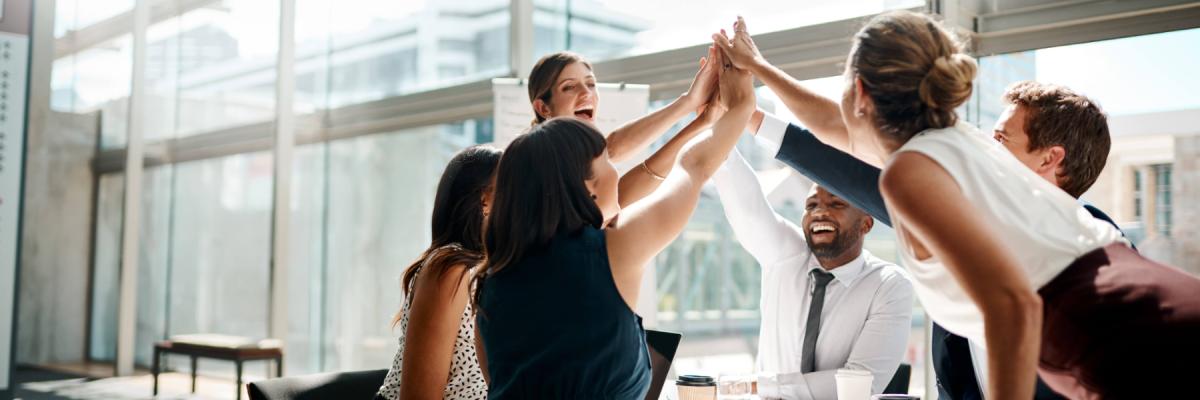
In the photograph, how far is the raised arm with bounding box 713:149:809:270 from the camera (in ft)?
10.9

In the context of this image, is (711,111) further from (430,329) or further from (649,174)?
(430,329)

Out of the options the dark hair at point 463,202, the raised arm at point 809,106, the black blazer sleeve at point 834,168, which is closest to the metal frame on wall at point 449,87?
the black blazer sleeve at point 834,168

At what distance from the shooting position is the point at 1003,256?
3.87 ft

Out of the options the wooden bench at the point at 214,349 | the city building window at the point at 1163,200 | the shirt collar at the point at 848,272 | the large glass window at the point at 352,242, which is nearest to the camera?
the shirt collar at the point at 848,272

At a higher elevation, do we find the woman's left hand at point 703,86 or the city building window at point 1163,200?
the woman's left hand at point 703,86

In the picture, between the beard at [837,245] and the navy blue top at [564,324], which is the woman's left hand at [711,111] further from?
the navy blue top at [564,324]

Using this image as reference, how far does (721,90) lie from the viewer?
7.66 ft

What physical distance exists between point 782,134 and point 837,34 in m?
2.37

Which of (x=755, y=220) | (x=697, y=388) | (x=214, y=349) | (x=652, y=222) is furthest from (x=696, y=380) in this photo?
(x=214, y=349)

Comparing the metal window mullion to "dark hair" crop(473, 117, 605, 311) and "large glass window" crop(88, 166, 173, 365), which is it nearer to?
"large glass window" crop(88, 166, 173, 365)

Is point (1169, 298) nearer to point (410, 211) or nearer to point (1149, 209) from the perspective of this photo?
point (1149, 209)

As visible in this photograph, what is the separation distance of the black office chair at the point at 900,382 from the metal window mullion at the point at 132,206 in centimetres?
427

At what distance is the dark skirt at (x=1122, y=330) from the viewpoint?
46.9 inches

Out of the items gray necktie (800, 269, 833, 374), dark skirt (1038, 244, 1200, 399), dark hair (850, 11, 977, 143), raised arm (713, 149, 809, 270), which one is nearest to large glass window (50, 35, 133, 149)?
raised arm (713, 149, 809, 270)
